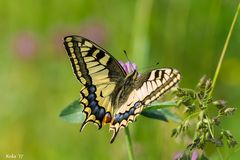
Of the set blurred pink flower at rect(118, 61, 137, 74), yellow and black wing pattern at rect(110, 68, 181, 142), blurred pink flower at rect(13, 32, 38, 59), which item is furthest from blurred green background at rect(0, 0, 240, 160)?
yellow and black wing pattern at rect(110, 68, 181, 142)

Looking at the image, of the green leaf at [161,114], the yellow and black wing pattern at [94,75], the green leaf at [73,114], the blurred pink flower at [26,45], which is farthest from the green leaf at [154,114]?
the blurred pink flower at [26,45]

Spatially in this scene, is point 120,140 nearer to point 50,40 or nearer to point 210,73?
point 210,73

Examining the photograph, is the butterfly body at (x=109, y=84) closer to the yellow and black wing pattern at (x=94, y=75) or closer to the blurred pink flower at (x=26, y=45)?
the yellow and black wing pattern at (x=94, y=75)

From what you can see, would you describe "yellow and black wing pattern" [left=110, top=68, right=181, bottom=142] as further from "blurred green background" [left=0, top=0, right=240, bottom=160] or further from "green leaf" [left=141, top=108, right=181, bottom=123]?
"blurred green background" [left=0, top=0, right=240, bottom=160]

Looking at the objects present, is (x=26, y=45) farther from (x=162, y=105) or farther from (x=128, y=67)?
(x=162, y=105)

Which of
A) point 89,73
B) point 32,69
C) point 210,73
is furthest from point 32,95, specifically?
point 89,73

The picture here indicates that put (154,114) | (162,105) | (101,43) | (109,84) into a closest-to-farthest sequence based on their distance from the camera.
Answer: (162,105)
(154,114)
(109,84)
(101,43)

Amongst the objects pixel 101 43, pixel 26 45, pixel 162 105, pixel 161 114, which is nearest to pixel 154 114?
pixel 161 114
